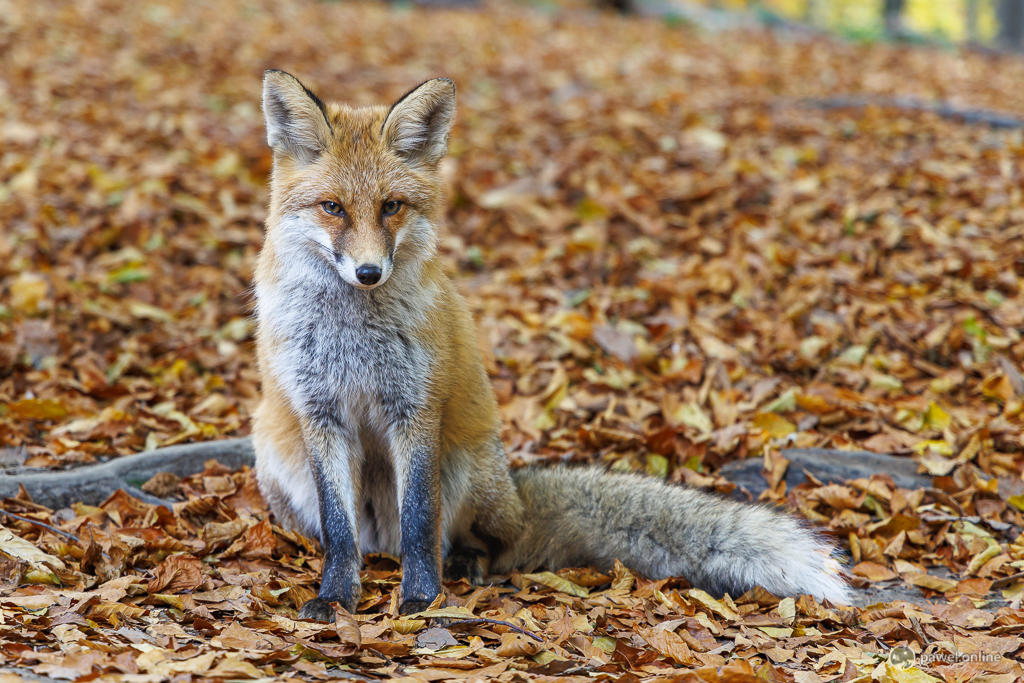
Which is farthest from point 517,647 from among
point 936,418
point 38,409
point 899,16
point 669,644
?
point 899,16

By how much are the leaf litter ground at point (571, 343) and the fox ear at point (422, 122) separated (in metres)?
2.24

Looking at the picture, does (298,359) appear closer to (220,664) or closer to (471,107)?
(220,664)

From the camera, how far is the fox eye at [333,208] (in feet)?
12.4

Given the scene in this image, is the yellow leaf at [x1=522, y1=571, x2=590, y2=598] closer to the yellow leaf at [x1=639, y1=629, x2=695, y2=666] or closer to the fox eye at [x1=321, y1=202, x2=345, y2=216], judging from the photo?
the yellow leaf at [x1=639, y1=629, x2=695, y2=666]

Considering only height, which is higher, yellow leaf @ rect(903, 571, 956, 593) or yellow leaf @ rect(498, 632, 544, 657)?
yellow leaf @ rect(498, 632, 544, 657)

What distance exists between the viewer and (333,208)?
3781 mm

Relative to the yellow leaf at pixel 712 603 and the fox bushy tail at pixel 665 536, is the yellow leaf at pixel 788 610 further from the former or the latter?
→ the yellow leaf at pixel 712 603

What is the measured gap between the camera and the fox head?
3732 millimetres

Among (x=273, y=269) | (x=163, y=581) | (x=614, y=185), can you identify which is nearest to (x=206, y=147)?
(x=614, y=185)

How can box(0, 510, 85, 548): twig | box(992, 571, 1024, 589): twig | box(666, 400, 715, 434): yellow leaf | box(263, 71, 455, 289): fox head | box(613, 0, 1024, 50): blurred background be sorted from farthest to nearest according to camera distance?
box(613, 0, 1024, 50): blurred background
box(666, 400, 715, 434): yellow leaf
box(992, 571, 1024, 589): twig
box(0, 510, 85, 548): twig
box(263, 71, 455, 289): fox head

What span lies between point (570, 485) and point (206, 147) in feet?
23.5

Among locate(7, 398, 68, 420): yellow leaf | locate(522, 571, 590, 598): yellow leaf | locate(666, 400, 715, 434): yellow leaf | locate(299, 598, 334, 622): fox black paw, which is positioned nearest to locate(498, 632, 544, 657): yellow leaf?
locate(522, 571, 590, 598): yellow leaf

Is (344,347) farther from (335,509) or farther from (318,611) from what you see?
(318,611)

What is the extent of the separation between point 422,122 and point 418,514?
1.94m
